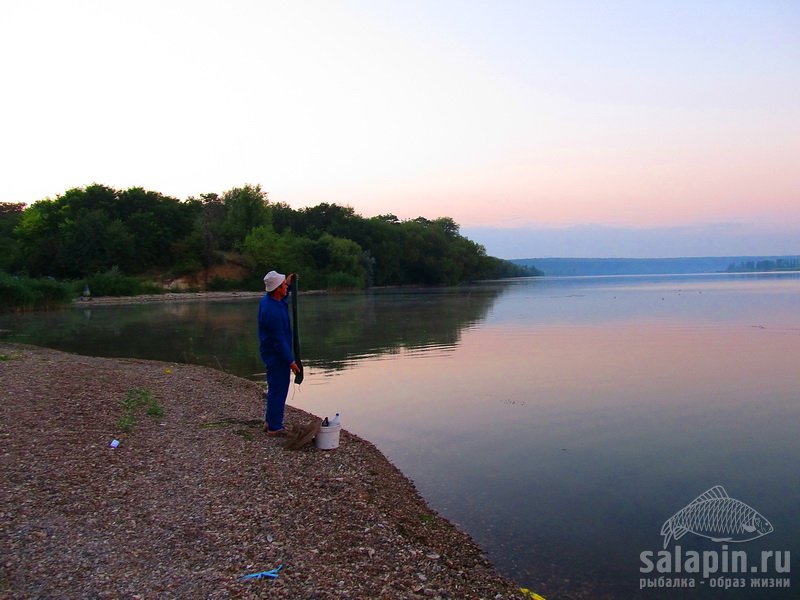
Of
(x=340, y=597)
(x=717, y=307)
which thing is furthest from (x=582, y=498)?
(x=717, y=307)

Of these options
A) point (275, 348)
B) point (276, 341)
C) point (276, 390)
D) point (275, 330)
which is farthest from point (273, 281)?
point (276, 390)

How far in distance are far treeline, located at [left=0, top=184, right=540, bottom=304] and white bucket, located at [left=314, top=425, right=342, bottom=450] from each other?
5279 cm

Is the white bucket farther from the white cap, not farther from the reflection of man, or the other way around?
the white cap

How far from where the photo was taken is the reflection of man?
27.1 ft

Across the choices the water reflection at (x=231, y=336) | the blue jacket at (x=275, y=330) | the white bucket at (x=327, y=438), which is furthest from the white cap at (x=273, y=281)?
the water reflection at (x=231, y=336)

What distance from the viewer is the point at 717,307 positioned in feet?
126

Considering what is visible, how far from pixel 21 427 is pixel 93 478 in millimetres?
2334

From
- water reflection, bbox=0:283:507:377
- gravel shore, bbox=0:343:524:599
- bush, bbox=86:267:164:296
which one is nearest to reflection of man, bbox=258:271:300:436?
gravel shore, bbox=0:343:524:599

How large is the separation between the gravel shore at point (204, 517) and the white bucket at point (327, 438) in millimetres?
102

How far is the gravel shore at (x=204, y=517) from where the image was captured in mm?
4461

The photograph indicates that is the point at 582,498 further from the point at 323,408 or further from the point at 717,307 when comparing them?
the point at 717,307

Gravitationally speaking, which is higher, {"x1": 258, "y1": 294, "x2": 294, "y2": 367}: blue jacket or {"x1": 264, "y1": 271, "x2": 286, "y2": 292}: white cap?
{"x1": 264, "y1": 271, "x2": 286, "y2": 292}: white cap

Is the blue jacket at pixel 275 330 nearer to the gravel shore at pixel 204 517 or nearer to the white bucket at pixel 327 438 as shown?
the white bucket at pixel 327 438

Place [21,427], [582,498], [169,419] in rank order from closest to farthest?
[582,498], [21,427], [169,419]
